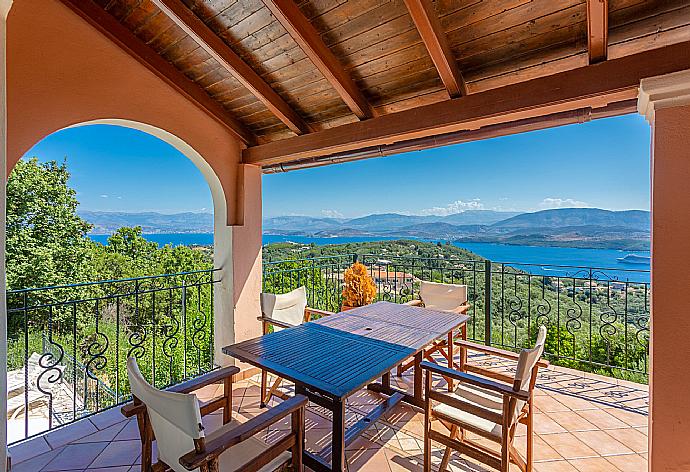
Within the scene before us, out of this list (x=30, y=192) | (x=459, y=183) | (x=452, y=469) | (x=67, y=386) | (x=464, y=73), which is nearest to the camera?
(x=452, y=469)

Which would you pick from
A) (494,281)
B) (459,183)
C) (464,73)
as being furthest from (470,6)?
(459,183)

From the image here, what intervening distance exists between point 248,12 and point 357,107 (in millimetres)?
1010

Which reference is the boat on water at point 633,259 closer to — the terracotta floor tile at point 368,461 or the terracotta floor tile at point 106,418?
the terracotta floor tile at point 368,461

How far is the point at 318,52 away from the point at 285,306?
2275 millimetres

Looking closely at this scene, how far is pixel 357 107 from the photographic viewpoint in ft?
9.04

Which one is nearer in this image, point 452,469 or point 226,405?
point 226,405

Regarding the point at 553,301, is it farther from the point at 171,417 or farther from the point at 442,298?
the point at 171,417

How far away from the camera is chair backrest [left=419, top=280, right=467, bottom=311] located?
12.4 ft

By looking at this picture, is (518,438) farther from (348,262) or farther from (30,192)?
(30,192)

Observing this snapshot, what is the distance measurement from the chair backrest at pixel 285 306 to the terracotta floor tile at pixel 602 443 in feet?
8.43

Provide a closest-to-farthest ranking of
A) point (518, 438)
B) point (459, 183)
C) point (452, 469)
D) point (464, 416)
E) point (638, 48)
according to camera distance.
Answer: point (638, 48) → point (464, 416) → point (452, 469) → point (518, 438) → point (459, 183)

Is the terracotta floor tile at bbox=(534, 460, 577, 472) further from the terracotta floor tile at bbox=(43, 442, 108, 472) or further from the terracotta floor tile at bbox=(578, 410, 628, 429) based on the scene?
the terracotta floor tile at bbox=(43, 442, 108, 472)

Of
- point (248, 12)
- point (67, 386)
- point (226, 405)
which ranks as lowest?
point (67, 386)

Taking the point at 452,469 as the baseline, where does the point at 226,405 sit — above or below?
above
